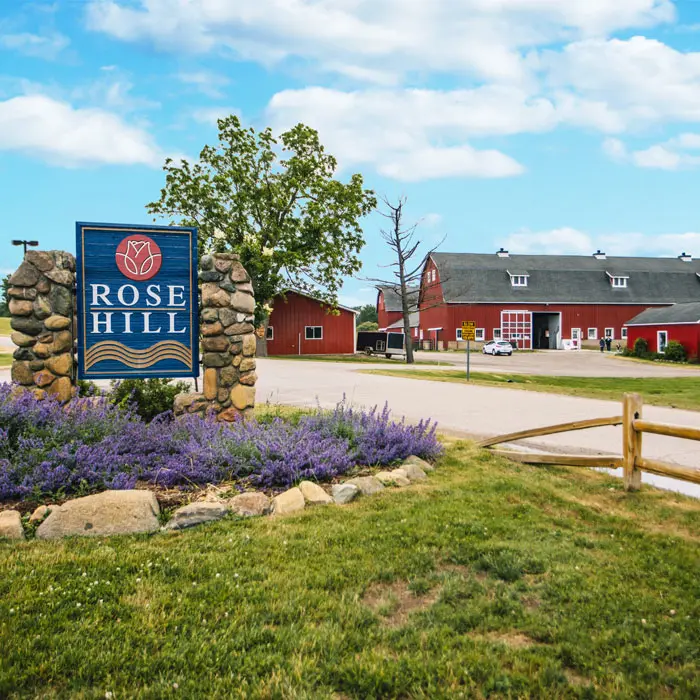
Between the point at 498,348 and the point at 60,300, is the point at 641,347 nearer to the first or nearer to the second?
the point at 498,348

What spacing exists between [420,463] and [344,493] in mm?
1572

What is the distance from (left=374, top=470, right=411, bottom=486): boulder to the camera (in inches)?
247

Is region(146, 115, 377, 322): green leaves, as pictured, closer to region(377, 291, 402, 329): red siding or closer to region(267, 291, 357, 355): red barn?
region(267, 291, 357, 355): red barn

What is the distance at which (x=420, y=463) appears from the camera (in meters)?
7.00

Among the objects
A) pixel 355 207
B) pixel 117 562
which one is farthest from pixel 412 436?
pixel 355 207

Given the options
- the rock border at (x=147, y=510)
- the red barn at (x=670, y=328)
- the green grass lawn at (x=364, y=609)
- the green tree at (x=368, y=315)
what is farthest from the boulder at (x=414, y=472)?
the green tree at (x=368, y=315)

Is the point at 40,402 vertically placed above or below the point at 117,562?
above

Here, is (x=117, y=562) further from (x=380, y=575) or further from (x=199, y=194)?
(x=199, y=194)

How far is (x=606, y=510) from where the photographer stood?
5746 millimetres

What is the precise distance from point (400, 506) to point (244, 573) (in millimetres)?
1925

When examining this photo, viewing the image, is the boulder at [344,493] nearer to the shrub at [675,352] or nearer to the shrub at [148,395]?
the shrub at [148,395]

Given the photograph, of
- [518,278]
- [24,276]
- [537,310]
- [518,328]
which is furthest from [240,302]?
[518,278]

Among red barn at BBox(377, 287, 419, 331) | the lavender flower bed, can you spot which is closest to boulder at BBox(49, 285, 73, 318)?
the lavender flower bed

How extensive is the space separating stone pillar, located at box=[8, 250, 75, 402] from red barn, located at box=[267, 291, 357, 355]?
3466 centimetres
